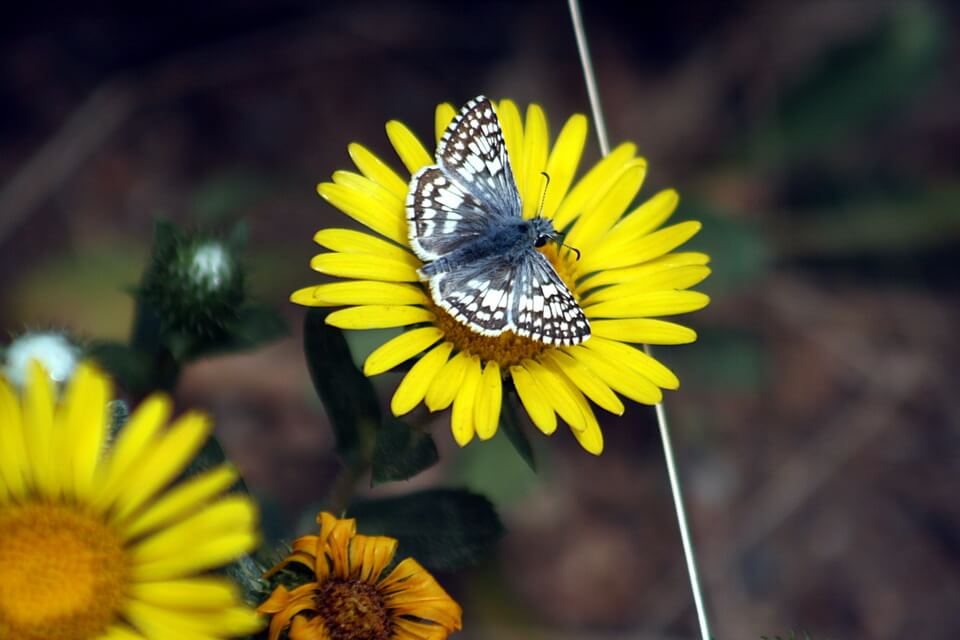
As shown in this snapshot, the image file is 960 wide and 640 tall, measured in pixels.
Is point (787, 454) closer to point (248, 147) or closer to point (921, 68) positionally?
point (921, 68)

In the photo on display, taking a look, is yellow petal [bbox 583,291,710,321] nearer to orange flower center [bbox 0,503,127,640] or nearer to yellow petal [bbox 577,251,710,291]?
yellow petal [bbox 577,251,710,291]

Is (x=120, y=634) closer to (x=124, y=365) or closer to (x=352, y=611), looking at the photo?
(x=352, y=611)

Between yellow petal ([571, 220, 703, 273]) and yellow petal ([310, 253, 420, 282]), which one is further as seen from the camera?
yellow petal ([571, 220, 703, 273])

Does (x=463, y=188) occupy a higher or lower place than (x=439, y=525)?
higher

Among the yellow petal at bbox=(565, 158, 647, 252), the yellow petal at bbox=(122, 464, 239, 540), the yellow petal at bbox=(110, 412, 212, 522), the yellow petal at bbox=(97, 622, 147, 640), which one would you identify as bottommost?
the yellow petal at bbox=(97, 622, 147, 640)

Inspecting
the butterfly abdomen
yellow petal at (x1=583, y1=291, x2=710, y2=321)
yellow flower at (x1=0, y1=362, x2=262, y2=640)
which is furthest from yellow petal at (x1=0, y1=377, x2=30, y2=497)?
yellow petal at (x1=583, y1=291, x2=710, y2=321)

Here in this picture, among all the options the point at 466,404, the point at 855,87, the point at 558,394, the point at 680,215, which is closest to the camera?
the point at 466,404

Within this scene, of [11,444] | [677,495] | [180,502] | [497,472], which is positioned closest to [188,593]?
[180,502]

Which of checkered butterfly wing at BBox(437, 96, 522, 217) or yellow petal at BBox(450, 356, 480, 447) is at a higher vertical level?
checkered butterfly wing at BBox(437, 96, 522, 217)
